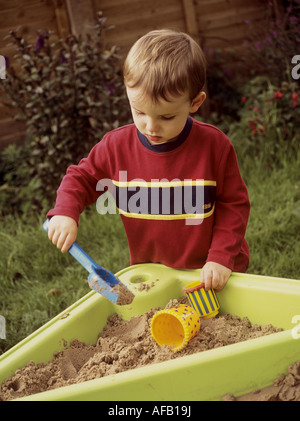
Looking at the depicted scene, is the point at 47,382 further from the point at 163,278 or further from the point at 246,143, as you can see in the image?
the point at 246,143

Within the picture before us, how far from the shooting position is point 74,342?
1141 millimetres

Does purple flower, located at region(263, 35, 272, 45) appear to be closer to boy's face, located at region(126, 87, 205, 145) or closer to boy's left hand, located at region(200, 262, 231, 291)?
boy's face, located at region(126, 87, 205, 145)

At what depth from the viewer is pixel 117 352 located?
1106 millimetres

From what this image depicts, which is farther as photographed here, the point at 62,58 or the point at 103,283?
the point at 62,58

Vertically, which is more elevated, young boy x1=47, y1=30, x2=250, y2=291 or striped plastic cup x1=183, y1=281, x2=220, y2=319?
young boy x1=47, y1=30, x2=250, y2=291

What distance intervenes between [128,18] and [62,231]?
8.86 feet

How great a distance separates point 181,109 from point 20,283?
1.23 meters

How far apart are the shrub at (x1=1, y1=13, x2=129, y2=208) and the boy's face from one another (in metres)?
1.36

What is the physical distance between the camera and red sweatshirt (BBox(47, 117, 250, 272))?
1301mm

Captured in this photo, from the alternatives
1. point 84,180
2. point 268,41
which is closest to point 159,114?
point 84,180

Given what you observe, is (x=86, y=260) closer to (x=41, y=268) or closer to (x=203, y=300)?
(x=203, y=300)

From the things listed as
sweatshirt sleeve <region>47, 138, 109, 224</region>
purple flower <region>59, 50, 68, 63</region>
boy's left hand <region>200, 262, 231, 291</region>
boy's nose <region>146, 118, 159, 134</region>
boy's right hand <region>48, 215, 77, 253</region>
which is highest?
boy's nose <region>146, 118, 159, 134</region>

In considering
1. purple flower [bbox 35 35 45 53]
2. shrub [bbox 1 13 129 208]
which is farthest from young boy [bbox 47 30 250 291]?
purple flower [bbox 35 35 45 53]
